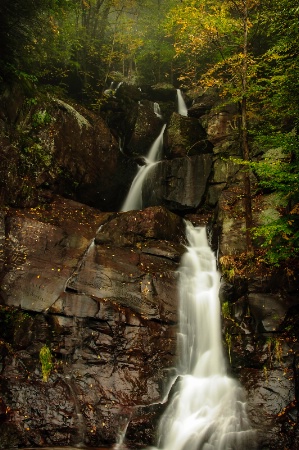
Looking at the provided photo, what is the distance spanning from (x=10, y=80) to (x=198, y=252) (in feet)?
28.4

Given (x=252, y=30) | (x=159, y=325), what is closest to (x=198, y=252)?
(x=159, y=325)

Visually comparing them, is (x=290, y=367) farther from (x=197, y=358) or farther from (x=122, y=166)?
(x=122, y=166)

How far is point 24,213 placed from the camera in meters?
10.6

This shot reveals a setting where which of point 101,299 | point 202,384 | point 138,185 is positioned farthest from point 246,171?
point 202,384

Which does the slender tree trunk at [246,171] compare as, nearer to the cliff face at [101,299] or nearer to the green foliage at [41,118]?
the cliff face at [101,299]

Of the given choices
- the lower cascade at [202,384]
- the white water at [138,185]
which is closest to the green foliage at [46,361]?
the lower cascade at [202,384]

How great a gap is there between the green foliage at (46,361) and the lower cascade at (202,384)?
281 cm

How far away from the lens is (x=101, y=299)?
9055 millimetres

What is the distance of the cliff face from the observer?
25.0ft

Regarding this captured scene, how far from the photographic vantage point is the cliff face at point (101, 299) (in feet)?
25.0

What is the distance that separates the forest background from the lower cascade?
1.85 metres

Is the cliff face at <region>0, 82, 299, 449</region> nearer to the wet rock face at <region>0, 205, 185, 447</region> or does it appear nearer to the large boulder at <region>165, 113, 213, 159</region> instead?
the wet rock face at <region>0, 205, 185, 447</region>

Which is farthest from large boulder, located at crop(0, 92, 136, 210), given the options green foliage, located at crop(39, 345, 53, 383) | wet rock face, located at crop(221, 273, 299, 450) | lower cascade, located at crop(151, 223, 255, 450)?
wet rock face, located at crop(221, 273, 299, 450)

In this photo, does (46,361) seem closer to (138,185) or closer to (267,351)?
(267,351)
